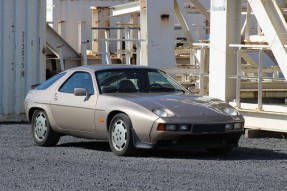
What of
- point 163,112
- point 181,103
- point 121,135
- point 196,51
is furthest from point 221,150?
point 196,51

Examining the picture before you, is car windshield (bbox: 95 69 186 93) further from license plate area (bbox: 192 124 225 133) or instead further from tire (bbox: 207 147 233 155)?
license plate area (bbox: 192 124 225 133)

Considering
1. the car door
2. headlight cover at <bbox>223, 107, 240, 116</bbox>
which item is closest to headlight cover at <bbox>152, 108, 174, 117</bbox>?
headlight cover at <bbox>223, 107, 240, 116</bbox>

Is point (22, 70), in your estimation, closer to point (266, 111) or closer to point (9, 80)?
point (9, 80)

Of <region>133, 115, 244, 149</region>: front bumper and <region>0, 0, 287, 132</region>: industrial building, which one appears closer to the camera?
<region>133, 115, 244, 149</region>: front bumper

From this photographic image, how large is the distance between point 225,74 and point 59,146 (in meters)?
3.73

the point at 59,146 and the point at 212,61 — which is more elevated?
the point at 212,61

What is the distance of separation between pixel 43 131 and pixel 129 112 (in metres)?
2.22

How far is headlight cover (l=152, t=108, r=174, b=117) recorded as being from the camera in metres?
12.0

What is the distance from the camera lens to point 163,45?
19.5 metres

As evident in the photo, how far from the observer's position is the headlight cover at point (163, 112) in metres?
12.0

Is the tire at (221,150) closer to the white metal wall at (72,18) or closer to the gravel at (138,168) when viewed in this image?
the gravel at (138,168)

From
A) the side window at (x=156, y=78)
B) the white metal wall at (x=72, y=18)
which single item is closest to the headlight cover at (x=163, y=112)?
the side window at (x=156, y=78)

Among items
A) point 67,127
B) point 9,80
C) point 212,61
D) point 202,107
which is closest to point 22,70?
point 9,80

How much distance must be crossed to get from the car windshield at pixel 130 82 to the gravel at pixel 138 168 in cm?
93
